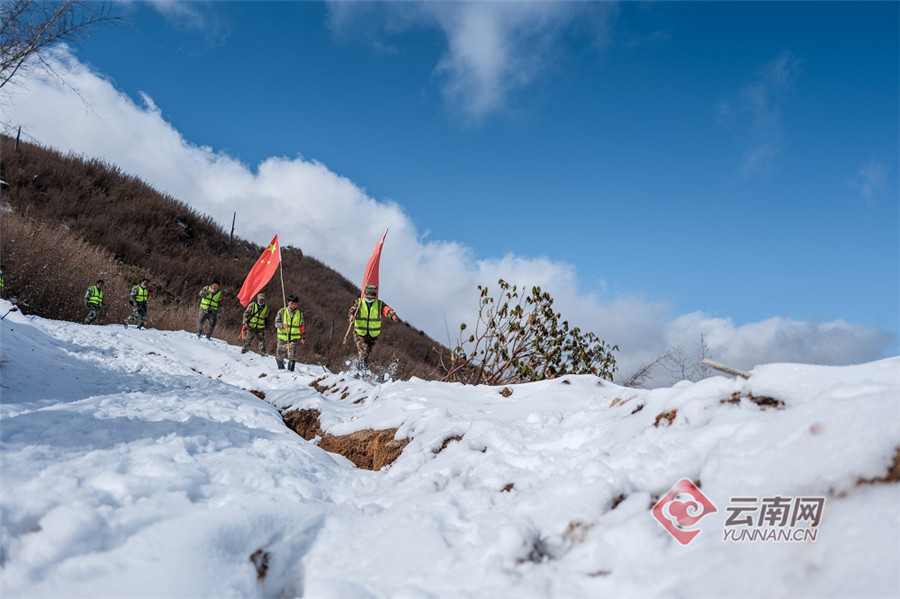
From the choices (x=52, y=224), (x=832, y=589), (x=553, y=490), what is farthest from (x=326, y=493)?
(x=52, y=224)

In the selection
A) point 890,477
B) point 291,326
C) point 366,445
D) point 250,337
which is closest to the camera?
point 890,477

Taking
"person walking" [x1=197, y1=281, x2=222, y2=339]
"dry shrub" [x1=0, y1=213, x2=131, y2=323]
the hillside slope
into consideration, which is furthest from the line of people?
the hillside slope

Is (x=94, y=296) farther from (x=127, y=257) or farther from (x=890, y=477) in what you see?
(x=890, y=477)

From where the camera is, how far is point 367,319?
29.0ft

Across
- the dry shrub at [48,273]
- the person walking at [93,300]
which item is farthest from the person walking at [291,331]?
the dry shrub at [48,273]

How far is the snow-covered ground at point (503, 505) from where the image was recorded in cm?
146

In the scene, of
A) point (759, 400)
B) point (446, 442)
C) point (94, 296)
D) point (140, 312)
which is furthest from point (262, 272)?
point (759, 400)

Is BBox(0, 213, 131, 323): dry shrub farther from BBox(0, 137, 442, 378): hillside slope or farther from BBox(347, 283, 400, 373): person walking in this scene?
Answer: BBox(347, 283, 400, 373): person walking

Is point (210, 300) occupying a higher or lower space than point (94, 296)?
higher

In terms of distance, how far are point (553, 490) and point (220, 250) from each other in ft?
86.3

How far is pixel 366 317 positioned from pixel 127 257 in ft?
52.3

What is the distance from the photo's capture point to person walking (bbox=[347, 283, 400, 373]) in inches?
346

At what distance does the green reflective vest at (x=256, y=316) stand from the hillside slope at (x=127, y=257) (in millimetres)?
3501

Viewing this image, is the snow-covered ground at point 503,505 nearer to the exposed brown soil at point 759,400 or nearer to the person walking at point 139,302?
the exposed brown soil at point 759,400
